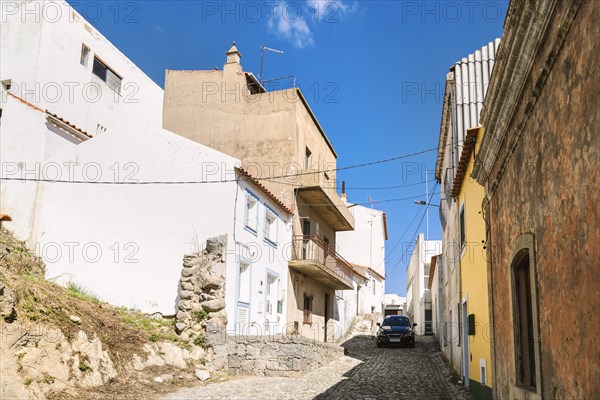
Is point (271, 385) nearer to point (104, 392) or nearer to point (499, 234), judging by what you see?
point (104, 392)

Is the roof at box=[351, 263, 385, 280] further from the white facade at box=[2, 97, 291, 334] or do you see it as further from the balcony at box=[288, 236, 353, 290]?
the white facade at box=[2, 97, 291, 334]

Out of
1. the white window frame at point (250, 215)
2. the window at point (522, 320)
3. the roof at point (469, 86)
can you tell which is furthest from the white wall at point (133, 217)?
the window at point (522, 320)

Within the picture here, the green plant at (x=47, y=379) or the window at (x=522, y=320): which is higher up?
the window at (x=522, y=320)

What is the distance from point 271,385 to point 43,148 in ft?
36.7

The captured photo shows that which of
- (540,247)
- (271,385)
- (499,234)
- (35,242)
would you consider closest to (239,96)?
(35,242)

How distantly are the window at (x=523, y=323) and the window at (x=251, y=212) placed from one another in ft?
38.6

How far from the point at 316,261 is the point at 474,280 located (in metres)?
10.7

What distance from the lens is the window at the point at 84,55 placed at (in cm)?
2520

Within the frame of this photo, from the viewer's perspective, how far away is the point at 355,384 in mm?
15117

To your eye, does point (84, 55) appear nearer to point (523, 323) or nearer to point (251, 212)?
point (251, 212)

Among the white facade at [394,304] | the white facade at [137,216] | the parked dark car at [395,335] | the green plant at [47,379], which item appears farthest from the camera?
the white facade at [394,304]

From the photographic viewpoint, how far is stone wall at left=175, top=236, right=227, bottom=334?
16.4 meters

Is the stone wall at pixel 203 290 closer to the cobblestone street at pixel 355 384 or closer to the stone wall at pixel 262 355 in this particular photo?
the stone wall at pixel 262 355

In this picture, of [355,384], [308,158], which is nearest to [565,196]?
[355,384]
